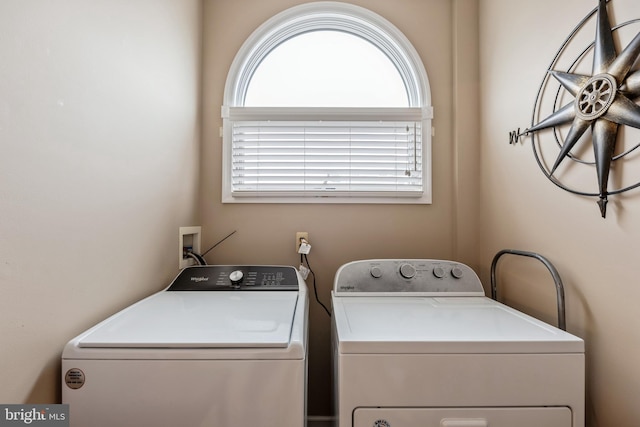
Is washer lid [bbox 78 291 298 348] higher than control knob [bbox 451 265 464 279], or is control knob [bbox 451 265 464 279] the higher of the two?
control knob [bbox 451 265 464 279]

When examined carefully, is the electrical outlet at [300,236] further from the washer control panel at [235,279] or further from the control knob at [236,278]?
the control knob at [236,278]

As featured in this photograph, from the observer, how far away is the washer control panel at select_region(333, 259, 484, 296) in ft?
4.84

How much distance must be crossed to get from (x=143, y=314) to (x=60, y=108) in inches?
26.2

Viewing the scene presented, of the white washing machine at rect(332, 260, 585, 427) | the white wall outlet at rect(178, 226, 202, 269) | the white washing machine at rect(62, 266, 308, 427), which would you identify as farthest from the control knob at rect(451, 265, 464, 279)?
the white wall outlet at rect(178, 226, 202, 269)

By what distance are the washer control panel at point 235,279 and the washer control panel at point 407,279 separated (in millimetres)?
254

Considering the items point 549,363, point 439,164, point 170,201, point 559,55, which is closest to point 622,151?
point 559,55

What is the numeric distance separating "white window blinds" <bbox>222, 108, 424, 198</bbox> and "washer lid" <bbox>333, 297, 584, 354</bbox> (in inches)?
31.0

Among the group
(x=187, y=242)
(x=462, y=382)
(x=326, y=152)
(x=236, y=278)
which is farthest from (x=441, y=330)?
(x=187, y=242)

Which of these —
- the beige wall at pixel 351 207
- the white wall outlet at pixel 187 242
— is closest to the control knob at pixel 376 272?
the beige wall at pixel 351 207

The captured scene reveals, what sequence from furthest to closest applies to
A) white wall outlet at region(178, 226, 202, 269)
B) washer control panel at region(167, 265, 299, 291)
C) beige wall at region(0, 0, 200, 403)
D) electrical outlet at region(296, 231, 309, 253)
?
1. electrical outlet at region(296, 231, 309, 253)
2. white wall outlet at region(178, 226, 202, 269)
3. washer control panel at region(167, 265, 299, 291)
4. beige wall at region(0, 0, 200, 403)

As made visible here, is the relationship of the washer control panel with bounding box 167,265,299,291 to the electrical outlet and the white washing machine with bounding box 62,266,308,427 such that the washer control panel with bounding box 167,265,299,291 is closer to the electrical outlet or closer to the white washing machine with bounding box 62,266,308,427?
the electrical outlet

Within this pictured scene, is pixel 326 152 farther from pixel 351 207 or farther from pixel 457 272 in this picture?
pixel 457 272

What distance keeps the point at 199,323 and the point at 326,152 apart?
1.21 m

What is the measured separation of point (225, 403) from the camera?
79 cm
